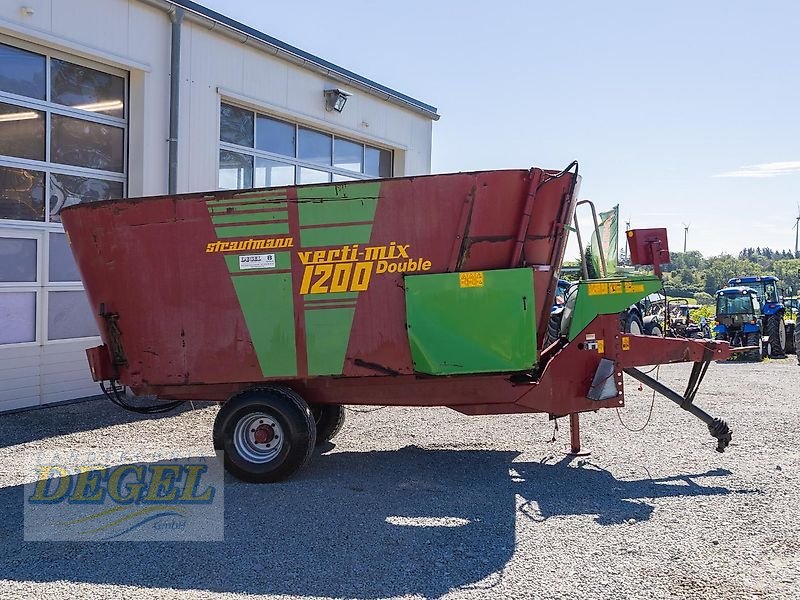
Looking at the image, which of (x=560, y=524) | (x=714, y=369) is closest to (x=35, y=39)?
(x=560, y=524)

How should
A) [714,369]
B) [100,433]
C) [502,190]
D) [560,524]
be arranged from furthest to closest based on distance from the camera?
[714,369] < [100,433] < [502,190] < [560,524]

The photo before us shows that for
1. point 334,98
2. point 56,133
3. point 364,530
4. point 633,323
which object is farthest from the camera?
point 633,323

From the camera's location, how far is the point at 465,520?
16.5 ft

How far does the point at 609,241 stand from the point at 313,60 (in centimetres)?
553

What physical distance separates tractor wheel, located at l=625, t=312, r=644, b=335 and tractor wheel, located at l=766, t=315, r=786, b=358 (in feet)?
12.2

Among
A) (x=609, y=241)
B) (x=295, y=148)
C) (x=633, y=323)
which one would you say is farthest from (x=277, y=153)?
(x=633, y=323)

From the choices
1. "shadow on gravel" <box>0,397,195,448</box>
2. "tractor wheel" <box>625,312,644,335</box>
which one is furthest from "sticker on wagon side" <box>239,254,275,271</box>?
"tractor wheel" <box>625,312,644,335</box>

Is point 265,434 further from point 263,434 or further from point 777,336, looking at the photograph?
point 777,336

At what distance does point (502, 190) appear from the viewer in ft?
18.9

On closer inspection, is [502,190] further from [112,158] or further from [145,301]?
[112,158]

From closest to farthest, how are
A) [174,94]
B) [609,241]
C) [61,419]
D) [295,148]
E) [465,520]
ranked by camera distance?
[465,520] → [61,419] → [174,94] → [609,241] → [295,148]

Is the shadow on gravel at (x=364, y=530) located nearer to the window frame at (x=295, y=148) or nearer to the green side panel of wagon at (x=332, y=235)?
the green side panel of wagon at (x=332, y=235)

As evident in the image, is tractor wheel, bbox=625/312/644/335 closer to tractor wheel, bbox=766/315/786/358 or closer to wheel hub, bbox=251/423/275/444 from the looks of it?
tractor wheel, bbox=766/315/786/358

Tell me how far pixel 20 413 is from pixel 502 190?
604cm
